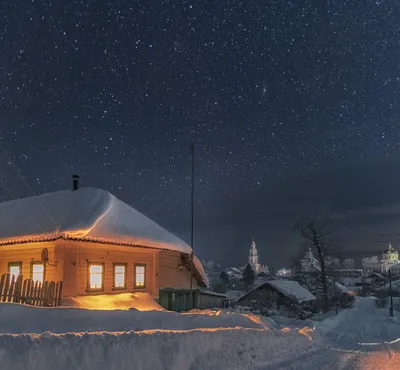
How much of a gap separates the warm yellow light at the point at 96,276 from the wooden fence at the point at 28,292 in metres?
3.58

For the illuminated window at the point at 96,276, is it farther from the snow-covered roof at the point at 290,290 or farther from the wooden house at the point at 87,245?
the snow-covered roof at the point at 290,290

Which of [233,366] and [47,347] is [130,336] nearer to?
[47,347]

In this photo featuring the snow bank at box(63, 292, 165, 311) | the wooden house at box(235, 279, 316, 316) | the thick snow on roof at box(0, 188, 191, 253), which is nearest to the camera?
the snow bank at box(63, 292, 165, 311)

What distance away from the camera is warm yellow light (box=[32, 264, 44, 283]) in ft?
57.3

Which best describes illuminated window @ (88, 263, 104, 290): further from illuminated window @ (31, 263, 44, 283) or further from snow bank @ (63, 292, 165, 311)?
illuminated window @ (31, 263, 44, 283)

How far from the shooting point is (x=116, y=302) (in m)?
17.7

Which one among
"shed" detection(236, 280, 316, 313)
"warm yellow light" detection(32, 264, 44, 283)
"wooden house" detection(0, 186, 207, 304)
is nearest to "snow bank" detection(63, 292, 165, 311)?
"wooden house" detection(0, 186, 207, 304)

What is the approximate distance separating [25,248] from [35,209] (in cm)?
316

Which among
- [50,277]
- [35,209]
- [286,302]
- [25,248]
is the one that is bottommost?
[286,302]

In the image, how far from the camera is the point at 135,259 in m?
20.5

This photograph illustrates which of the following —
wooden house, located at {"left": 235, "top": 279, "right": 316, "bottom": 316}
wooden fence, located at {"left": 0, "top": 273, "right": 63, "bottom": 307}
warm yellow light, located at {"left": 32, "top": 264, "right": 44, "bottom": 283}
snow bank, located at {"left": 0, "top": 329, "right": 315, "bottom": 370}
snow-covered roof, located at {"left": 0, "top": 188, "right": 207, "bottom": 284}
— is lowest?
wooden house, located at {"left": 235, "top": 279, "right": 316, "bottom": 316}

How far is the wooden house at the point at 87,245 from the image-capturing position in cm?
1692

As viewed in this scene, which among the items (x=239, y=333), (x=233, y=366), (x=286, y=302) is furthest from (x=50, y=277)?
(x=286, y=302)

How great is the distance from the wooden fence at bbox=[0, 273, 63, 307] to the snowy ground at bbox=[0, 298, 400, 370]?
3.01 m
